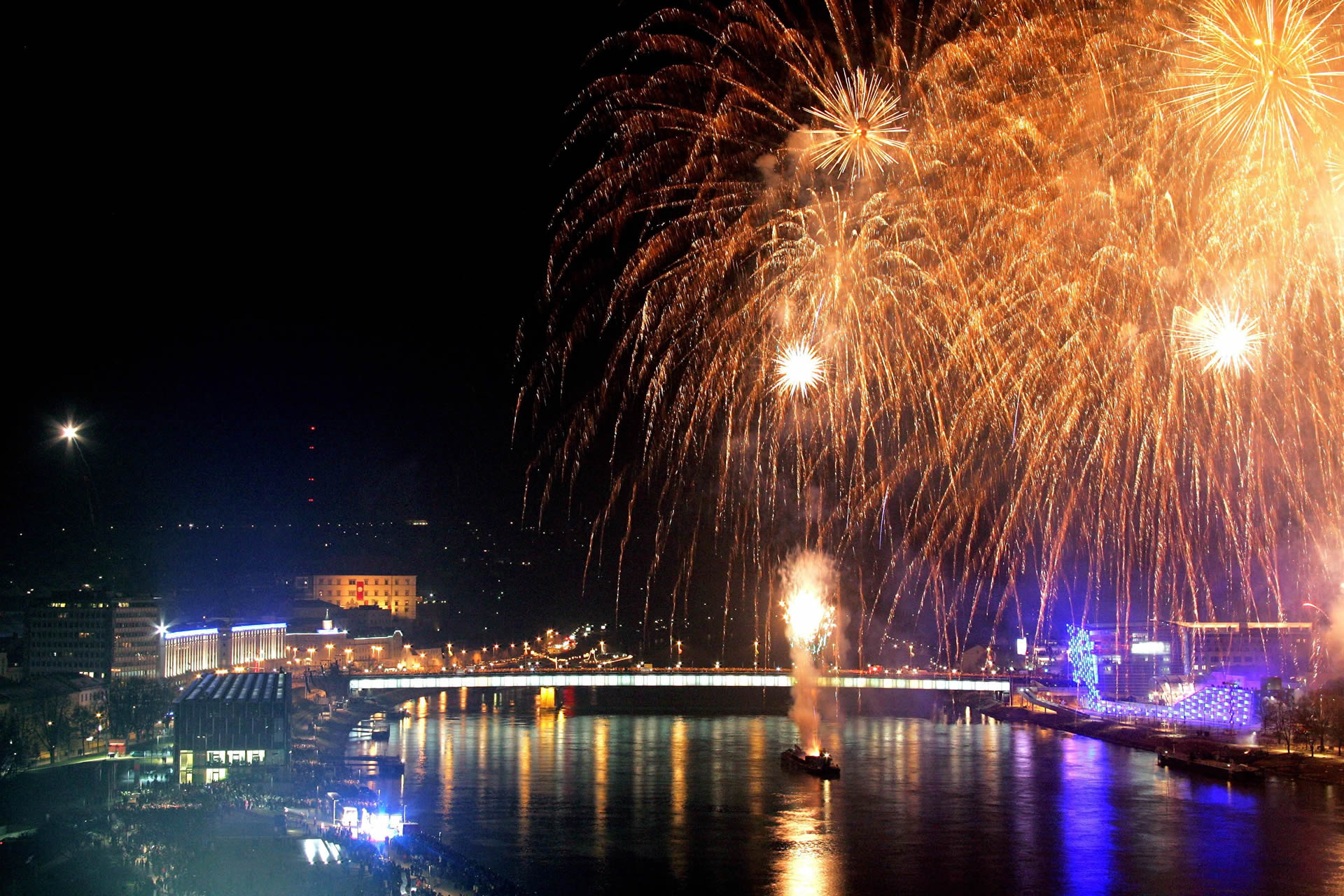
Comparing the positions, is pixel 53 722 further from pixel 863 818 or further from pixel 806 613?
pixel 863 818

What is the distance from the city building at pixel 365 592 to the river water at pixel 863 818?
37.1 m

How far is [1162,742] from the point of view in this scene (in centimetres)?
2969

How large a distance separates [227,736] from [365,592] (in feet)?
146

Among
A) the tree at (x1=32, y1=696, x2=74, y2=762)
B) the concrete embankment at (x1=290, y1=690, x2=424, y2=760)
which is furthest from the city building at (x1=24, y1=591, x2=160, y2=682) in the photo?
the tree at (x1=32, y1=696, x2=74, y2=762)

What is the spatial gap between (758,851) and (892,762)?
1047 cm

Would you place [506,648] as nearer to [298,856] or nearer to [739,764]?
[739,764]

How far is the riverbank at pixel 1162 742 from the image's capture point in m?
25.3

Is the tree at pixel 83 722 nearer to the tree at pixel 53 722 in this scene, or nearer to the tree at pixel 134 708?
the tree at pixel 53 722

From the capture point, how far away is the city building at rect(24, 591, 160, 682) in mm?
38031

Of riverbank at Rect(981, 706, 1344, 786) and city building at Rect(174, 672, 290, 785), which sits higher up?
city building at Rect(174, 672, 290, 785)

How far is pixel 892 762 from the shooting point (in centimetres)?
2719

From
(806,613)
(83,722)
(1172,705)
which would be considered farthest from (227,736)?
(1172,705)

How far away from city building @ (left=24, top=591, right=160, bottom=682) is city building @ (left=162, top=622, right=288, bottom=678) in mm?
1751

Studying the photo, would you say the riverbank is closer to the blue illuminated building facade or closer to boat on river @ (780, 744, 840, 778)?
the blue illuminated building facade
